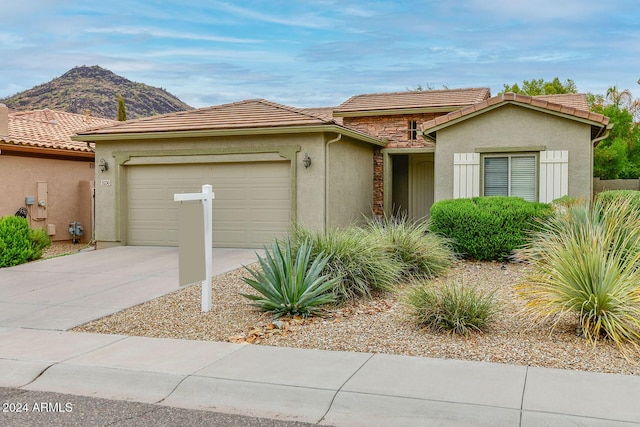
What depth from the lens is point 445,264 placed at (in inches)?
438

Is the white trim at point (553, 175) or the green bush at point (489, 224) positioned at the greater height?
the white trim at point (553, 175)

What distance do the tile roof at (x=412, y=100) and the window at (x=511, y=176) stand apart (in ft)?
12.9

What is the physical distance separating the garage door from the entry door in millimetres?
6056

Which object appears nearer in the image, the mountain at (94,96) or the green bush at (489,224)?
the green bush at (489,224)

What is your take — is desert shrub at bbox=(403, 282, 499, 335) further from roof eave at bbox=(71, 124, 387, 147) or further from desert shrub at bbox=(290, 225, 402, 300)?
roof eave at bbox=(71, 124, 387, 147)

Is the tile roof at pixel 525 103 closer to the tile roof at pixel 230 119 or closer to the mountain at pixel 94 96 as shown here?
the tile roof at pixel 230 119

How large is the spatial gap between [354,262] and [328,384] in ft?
13.2

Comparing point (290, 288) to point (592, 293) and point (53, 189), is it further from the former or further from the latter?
point (53, 189)

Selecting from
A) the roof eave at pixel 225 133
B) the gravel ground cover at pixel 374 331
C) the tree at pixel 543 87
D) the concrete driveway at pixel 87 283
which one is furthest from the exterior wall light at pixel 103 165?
the tree at pixel 543 87

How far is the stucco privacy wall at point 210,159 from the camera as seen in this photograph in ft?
48.2

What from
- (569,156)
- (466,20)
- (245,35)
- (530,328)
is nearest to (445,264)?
(530,328)

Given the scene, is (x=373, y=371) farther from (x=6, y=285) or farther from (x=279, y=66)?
(x=279, y=66)

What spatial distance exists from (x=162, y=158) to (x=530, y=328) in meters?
11.5

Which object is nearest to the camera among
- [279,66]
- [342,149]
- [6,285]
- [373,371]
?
[373,371]
